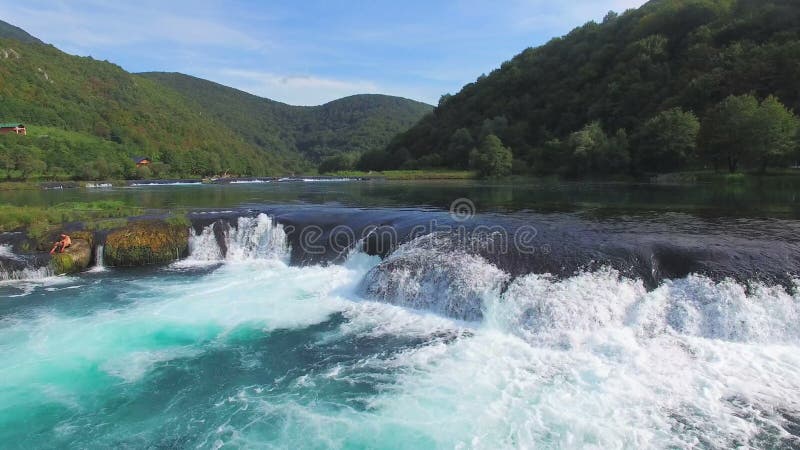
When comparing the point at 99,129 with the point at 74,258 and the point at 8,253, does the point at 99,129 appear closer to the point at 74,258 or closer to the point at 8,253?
the point at 8,253

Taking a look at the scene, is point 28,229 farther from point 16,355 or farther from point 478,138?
point 478,138

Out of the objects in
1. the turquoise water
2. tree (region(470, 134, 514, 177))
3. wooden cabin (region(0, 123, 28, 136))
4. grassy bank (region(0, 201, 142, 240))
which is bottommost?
the turquoise water

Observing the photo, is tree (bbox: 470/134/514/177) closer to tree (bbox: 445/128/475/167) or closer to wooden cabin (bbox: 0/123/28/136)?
tree (bbox: 445/128/475/167)

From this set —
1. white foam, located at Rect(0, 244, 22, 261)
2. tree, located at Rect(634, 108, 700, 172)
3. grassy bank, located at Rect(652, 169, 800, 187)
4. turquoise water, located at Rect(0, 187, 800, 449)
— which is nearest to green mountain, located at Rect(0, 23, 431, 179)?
white foam, located at Rect(0, 244, 22, 261)

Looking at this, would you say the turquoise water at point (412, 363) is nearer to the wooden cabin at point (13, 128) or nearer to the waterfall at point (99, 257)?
the waterfall at point (99, 257)

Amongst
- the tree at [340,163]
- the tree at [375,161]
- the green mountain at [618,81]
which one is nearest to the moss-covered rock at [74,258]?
the green mountain at [618,81]

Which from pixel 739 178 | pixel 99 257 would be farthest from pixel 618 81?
pixel 99 257

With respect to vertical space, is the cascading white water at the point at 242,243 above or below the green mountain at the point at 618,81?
below
